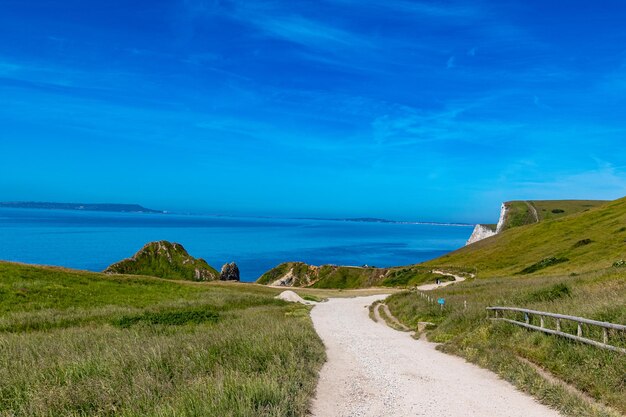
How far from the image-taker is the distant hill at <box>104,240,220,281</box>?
285ft

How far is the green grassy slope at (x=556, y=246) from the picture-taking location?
6806 centimetres

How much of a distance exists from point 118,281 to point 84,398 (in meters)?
40.7

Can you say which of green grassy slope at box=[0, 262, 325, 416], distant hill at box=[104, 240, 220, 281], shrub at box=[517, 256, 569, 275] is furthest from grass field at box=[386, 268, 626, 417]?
distant hill at box=[104, 240, 220, 281]

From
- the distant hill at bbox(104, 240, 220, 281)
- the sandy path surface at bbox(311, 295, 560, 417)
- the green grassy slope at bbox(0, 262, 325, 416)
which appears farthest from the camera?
Answer: the distant hill at bbox(104, 240, 220, 281)

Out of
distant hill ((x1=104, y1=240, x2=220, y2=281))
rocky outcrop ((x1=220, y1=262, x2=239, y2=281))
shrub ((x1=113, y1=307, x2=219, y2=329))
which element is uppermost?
shrub ((x1=113, y1=307, x2=219, y2=329))

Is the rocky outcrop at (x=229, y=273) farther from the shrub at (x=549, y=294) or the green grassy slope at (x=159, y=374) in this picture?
the shrub at (x=549, y=294)

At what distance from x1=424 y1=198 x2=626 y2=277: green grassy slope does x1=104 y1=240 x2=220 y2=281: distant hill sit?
55.2 m

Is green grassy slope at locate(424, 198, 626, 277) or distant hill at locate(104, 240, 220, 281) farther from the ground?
green grassy slope at locate(424, 198, 626, 277)

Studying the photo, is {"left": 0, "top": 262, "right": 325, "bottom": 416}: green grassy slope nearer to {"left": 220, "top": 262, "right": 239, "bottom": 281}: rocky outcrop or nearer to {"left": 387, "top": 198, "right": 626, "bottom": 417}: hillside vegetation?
{"left": 387, "top": 198, "right": 626, "bottom": 417}: hillside vegetation

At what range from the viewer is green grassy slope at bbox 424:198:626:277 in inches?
2680

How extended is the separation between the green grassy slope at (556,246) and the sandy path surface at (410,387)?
169 feet

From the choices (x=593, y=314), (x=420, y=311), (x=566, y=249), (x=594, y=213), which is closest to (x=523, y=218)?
(x=594, y=213)

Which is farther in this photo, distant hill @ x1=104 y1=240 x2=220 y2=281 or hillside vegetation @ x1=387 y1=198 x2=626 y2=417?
distant hill @ x1=104 y1=240 x2=220 y2=281

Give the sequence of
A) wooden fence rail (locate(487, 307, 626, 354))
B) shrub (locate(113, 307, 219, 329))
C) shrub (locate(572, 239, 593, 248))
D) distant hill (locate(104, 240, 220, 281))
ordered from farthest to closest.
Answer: distant hill (locate(104, 240, 220, 281)), shrub (locate(572, 239, 593, 248)), shrub (locate(113, 307, 219, 329)), wooden fence rail (locate(487, 307, 626, 354))
